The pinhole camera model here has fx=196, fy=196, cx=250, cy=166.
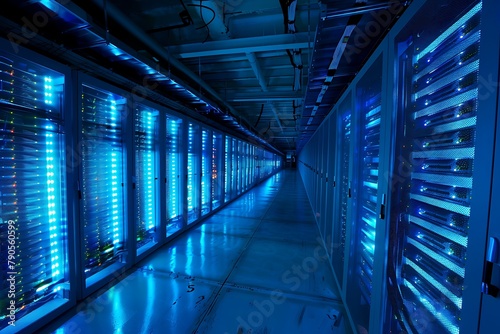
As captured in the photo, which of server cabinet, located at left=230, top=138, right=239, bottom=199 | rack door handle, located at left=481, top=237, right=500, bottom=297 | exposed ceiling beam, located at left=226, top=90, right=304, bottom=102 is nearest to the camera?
rack door handle, located at left=481, top=237, right=500, bottom=297

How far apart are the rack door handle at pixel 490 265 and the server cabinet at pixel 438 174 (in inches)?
0.9

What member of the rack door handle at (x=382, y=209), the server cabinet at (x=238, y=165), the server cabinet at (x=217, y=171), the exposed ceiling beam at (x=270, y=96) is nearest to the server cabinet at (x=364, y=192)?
the rack door handle at (x=382, y=209)

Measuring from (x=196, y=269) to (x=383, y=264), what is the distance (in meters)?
2.09

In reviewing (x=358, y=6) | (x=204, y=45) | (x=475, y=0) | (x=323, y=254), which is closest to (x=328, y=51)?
(x=358, y=6)

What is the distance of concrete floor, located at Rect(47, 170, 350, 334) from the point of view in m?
1.63

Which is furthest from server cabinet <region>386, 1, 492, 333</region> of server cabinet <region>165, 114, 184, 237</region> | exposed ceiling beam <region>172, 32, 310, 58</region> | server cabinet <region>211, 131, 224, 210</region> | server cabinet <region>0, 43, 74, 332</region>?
server cabinet <region>211, 131, 224, 210</region>

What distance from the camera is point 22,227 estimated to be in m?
1.53

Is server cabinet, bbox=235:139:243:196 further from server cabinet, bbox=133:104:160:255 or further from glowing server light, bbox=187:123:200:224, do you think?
server cabinet, bbox=133:104:160:255

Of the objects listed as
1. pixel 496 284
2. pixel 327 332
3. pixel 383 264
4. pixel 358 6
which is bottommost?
pixel 327 332

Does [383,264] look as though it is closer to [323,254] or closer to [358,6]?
[358,6]

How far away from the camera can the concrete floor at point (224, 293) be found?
1.63 metres

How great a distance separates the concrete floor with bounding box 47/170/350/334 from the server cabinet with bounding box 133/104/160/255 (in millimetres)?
316

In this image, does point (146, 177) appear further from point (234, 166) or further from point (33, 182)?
point (234, 166)

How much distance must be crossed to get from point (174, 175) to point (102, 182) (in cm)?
131
